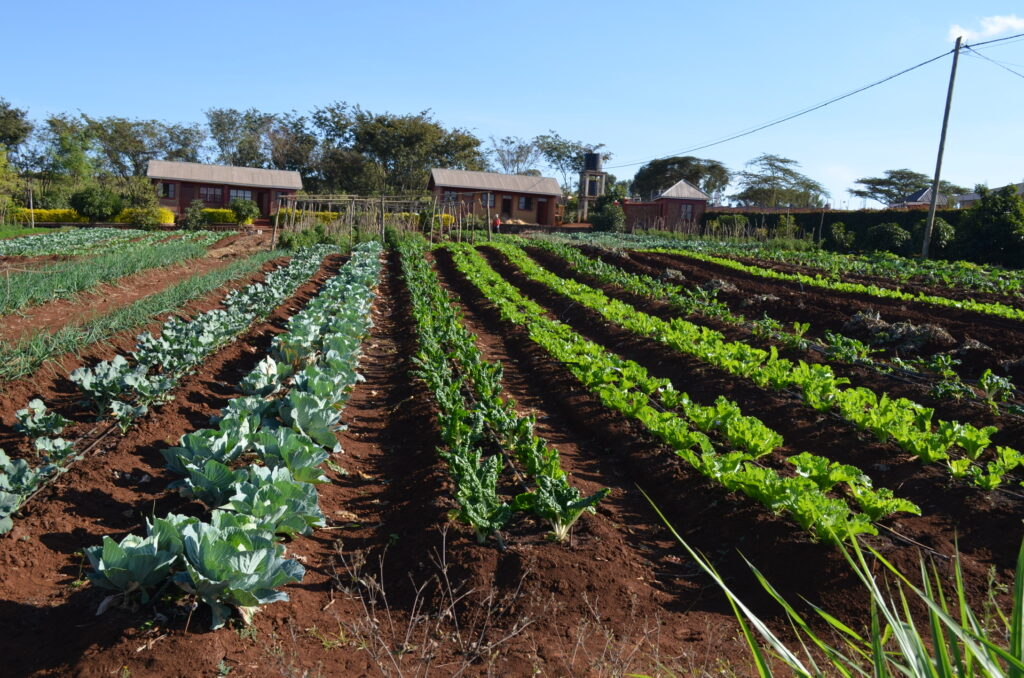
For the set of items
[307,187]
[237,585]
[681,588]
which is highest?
[307,187]

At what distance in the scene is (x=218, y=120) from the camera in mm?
67812

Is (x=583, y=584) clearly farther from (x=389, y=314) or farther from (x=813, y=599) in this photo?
(x=389, y=314)

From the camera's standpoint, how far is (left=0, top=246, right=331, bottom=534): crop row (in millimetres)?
3924

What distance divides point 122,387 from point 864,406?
6405 millimetres

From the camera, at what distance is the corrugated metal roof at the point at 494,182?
155 ft

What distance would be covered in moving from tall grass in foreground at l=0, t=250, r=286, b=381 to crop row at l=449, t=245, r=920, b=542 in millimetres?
4749

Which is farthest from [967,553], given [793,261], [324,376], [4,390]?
[793,261]

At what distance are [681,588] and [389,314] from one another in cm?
1005

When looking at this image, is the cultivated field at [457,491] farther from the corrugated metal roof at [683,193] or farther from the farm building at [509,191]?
the corrugated metal roof at [683,193]

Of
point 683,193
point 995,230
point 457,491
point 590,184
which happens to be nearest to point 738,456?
point 457,491

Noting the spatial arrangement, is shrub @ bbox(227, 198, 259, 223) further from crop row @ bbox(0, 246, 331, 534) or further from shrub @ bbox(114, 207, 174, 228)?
crop row @ bbox(0, 246, 331, 534)

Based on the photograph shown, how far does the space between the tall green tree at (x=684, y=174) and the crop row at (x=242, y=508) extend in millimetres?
69296

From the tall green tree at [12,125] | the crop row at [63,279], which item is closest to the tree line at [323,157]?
the tall green tree at [12,125]

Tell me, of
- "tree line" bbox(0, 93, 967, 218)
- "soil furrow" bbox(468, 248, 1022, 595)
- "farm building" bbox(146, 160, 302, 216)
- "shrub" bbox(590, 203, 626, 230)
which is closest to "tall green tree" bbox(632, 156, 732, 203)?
"tree line" bbox(0, 93, 967, 218)
